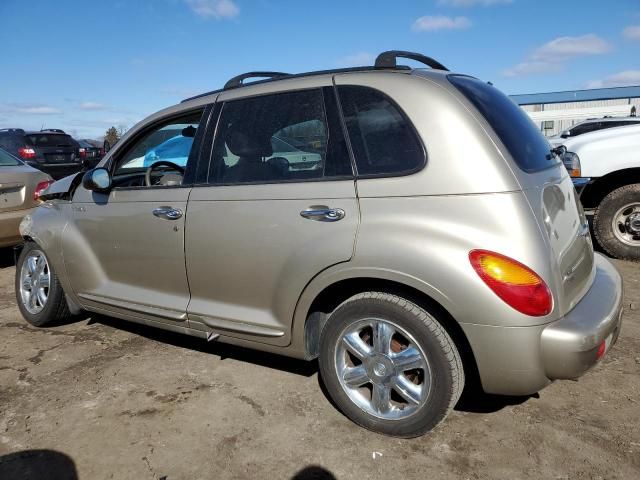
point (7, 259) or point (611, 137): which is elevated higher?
point (611, 137)

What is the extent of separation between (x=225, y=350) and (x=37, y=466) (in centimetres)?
148

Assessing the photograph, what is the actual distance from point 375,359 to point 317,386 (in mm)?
742

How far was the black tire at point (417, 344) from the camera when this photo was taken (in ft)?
7.50

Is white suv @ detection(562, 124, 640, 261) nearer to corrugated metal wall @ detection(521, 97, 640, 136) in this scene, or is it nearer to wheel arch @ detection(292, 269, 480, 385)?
wheel arch @ detection(292, 269, 480, 385)

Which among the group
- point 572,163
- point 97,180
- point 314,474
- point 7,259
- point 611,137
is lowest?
point 314,474

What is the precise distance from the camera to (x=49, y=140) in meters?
12.7

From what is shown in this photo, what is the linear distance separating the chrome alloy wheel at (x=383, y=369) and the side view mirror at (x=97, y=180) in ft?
6.39

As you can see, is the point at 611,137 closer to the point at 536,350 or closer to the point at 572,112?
the point at 536,350

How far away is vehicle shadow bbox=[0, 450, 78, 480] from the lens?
2.33 meters

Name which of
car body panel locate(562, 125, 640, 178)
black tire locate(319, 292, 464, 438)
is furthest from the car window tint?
car body panel locate(562, 125, 640, 178)

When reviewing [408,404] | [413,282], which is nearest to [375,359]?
[408,404]

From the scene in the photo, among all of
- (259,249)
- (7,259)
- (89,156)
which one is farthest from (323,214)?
(89,156)

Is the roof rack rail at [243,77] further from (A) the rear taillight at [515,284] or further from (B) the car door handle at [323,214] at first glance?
(A) the rear taillight at [515,284]

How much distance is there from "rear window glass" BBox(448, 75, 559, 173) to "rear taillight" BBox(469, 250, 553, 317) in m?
0.53
